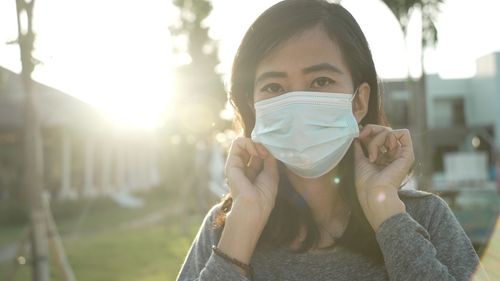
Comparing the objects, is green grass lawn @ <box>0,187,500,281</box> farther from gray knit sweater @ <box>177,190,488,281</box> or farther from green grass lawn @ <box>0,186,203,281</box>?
gray knit sweater @ <box>177,190,488,281</box>

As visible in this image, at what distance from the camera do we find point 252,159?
Answer: 212cm

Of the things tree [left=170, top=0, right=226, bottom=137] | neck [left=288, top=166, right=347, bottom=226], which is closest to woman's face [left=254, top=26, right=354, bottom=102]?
neck [left=288, top=166, right=347, bottom=226]

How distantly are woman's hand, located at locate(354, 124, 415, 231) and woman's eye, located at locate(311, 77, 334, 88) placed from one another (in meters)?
0.22

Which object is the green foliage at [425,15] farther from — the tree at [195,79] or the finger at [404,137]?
the finger at [404,137]

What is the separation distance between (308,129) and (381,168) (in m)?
Answer: 0.29

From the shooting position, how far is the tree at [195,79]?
1664 cm

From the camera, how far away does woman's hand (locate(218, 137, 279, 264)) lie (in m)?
1.85

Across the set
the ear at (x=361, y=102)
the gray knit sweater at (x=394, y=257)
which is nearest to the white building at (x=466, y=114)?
the ear at (x=361, y=102)

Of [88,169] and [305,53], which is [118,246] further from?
[88,169]

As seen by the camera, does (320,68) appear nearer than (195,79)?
Yes

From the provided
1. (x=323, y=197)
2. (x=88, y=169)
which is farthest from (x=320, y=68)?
(x=88, y=169)

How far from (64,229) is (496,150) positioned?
88.2 ft

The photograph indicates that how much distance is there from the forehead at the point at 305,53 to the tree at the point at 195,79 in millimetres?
14029

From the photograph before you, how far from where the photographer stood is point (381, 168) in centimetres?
200
